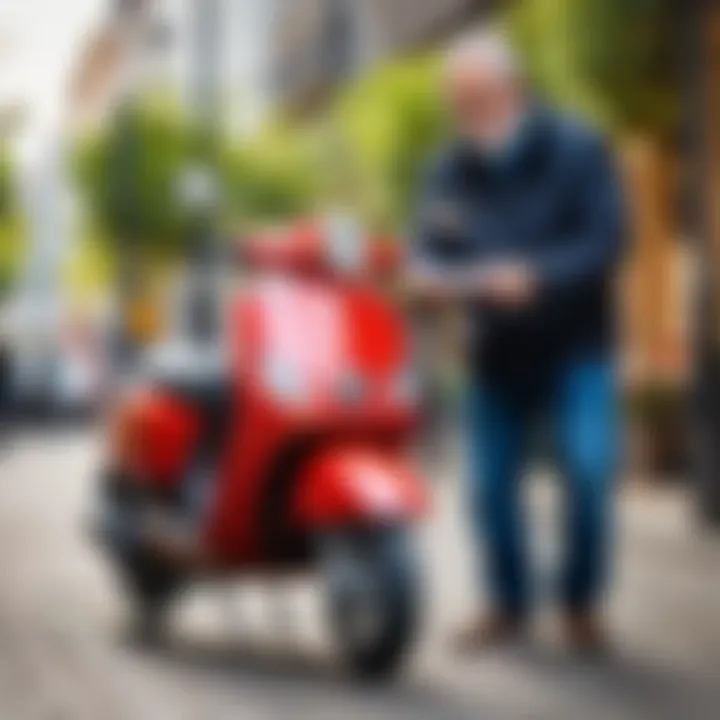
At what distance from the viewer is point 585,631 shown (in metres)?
1.79

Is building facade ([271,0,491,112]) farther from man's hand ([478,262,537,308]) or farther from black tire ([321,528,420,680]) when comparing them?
black tire ([321,528,420,680])

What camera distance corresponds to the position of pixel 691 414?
1.97 metres

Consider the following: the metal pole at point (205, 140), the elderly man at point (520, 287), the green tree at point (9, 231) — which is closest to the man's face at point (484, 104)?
the elderly man at point (520, 287)

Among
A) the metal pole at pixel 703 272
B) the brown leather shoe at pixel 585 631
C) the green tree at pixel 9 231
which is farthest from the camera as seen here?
the metal pole at pixel 703 272

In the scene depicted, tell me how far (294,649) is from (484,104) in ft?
1.00

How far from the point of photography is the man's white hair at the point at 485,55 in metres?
1.75

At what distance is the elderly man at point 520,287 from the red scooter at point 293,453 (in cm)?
4

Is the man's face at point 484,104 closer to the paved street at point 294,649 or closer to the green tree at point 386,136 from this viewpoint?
the green tree at point 386,136

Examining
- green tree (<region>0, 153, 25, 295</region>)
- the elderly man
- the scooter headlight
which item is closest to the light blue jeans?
the elderly man

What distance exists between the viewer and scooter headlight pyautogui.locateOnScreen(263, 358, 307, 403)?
1.86 m

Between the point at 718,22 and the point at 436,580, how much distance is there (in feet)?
1.58

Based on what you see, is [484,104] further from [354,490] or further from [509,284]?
[354,490]

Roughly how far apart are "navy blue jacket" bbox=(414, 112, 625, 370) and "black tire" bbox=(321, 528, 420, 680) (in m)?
0.12

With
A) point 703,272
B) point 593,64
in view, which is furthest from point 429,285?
point 703,272
